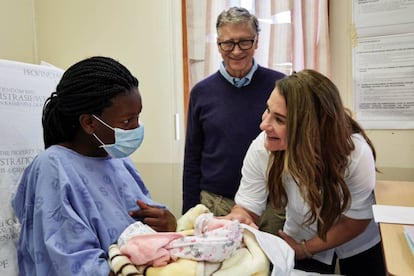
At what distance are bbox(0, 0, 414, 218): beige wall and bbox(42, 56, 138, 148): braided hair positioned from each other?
44.0 inches

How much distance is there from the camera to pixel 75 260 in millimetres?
825

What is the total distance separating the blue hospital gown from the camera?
84 centimetres

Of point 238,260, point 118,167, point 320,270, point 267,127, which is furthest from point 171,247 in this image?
point 320,270

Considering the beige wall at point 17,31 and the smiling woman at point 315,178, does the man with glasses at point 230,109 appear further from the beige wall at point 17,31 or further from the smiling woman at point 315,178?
the beige wall at point 17,31

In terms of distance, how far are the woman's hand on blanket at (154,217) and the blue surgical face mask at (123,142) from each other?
19cm

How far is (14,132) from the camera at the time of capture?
1.20m

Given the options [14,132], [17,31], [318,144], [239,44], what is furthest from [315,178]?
[17,31]

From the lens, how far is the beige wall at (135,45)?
2107mm

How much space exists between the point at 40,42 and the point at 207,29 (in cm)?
115

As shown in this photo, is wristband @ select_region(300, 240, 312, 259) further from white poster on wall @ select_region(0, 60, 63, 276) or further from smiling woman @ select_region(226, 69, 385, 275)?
white poster on wall @ select_region(0, 60, 63, 276)

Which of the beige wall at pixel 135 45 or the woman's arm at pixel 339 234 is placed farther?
the beige wall at pixel 135 45

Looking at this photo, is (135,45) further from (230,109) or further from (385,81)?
(385,81)

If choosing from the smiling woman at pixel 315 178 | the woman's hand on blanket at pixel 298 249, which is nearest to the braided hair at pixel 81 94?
the smiling woman at pixel 315 178

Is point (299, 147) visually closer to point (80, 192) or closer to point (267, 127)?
point (267, 127)
